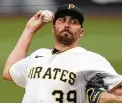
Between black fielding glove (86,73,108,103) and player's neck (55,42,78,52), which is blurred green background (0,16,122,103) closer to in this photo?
player's neck (55,42,78,52)

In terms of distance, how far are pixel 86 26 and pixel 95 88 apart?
391 cm

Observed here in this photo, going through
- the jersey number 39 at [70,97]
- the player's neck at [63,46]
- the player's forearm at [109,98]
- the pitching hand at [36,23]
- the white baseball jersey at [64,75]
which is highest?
the pitching hand at [36,23]

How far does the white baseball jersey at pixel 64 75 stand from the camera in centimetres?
237

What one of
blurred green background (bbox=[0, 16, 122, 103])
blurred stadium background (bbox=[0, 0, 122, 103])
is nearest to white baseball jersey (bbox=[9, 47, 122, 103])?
blurred green background (bbox=[0, 16, 122, 103])

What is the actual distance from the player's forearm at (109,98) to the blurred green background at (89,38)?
2.93 metres

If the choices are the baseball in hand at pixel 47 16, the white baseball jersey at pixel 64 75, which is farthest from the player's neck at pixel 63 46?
the baseball in hand at pixel 47 16

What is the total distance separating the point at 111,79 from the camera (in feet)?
7.71

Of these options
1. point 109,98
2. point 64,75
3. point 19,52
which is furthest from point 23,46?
point 109,98

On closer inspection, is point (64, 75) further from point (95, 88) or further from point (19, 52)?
point (19, 52)

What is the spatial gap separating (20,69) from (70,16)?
1.29 ft

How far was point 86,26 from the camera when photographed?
244 inches

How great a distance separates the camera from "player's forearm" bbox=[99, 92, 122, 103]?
2.22 metres

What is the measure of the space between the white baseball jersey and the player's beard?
0.05 meters

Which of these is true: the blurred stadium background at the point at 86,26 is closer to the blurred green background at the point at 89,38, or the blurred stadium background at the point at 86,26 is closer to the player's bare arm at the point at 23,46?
the blurred green background at the point at 89,38
